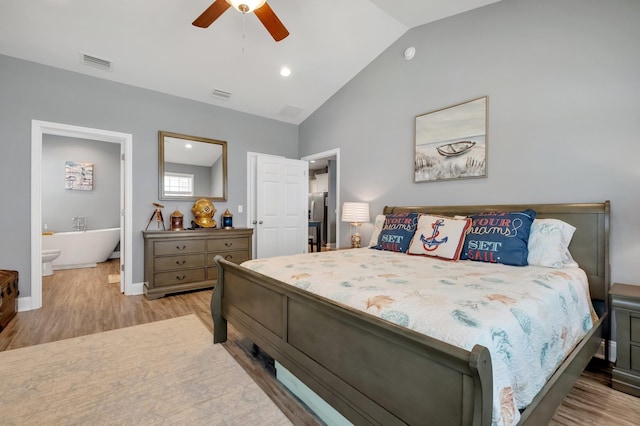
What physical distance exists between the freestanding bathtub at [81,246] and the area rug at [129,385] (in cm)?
383

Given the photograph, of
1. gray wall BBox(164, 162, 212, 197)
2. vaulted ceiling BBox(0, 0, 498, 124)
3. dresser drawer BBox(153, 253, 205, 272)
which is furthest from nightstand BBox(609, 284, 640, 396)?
gray wall BBox(164, 162, 212, 197)

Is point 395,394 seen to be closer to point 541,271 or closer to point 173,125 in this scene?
→ point 541,271

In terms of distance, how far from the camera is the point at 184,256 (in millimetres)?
3854

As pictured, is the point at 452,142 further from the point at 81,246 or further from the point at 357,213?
the point at 81,246

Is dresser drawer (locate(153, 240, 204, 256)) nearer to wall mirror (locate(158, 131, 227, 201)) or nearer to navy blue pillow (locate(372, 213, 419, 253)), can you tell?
wall mirror (locate(158, 131, 227, 201))

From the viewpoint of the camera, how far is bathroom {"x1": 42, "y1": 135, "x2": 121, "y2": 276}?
551 cm

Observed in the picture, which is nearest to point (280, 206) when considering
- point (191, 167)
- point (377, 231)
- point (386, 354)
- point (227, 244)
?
point (227, 244)

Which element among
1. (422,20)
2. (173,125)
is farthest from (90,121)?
(422,20)

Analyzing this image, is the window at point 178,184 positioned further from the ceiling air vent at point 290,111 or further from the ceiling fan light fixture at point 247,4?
the ceiling fan light fixture at point 247,4

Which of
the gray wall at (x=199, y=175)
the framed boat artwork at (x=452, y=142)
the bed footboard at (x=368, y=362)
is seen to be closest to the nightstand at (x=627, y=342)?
the framed boat artwork at (x=452, y=142)

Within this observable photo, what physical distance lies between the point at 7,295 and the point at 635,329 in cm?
509

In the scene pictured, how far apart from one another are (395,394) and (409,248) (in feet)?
5.93

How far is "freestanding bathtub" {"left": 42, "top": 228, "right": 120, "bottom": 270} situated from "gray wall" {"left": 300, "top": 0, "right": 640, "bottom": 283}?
554cm

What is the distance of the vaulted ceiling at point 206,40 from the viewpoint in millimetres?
2797
